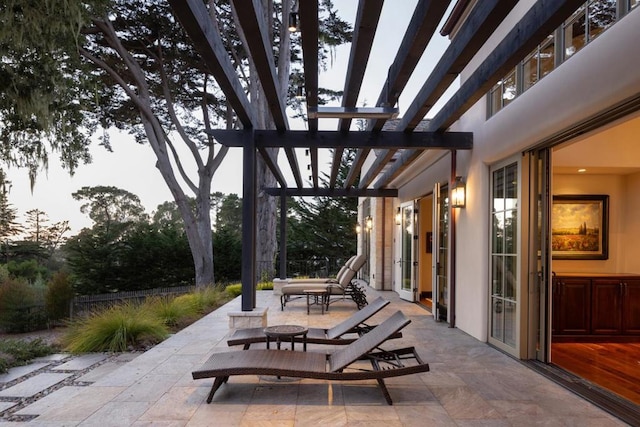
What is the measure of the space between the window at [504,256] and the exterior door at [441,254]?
1862 mm

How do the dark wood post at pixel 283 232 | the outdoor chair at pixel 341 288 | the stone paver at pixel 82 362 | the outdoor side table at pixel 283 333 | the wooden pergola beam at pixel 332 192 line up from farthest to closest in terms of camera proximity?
1. the dark wood post at pixel 283 232
2. the wooden pergola beam at pixel 332 192
3. the outdoor chair at pixel 341 288
4. the stone paver at pixel 82 362
5. the outdoor side table at pixel 283 333

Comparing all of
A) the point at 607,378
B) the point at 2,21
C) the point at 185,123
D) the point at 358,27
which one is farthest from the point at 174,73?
the point at 607,378

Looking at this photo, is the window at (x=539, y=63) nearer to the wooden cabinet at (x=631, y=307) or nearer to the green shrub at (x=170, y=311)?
the wooden cabinet at (x=631, y=307)

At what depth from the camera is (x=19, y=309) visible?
10.1 metres

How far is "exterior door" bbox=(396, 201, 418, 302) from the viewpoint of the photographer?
32.6 ft

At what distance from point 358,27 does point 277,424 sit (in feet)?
9.40

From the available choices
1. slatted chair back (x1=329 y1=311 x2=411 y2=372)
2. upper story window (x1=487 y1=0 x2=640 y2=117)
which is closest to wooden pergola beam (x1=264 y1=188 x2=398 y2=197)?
upper story window (x1=487 y1=0 x2=640 y2=117)

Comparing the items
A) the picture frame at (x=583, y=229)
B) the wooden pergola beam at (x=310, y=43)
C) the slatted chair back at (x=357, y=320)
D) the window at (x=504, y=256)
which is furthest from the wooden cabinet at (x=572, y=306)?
the wooden pergola beam at (x=310, y=43)

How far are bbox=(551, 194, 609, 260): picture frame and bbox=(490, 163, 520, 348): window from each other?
1453 mm

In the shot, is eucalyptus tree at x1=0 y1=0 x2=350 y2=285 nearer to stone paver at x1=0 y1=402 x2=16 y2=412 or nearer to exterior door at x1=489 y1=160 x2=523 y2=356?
stone paver at x1=0 y1=402 x2=16 y2=412

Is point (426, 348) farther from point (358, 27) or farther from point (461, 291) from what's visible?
point (358, 27)

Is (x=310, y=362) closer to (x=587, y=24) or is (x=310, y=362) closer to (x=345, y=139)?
(x=345, y=139)

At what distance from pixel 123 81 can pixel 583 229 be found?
12108mm

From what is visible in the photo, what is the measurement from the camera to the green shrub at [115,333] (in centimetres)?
629
